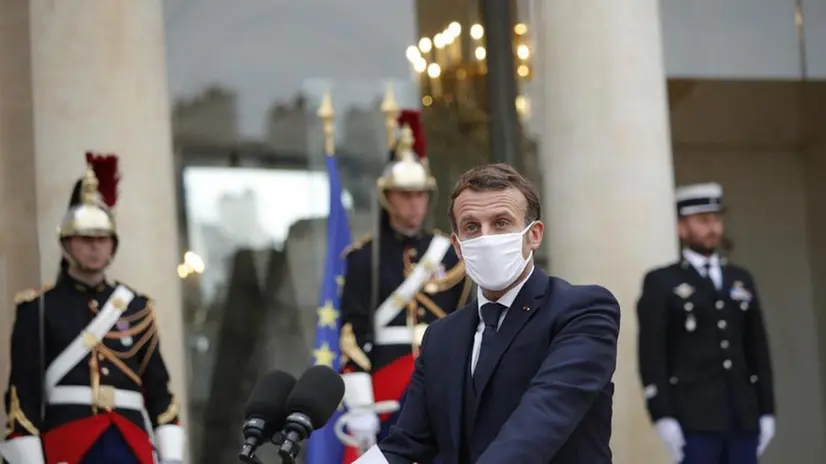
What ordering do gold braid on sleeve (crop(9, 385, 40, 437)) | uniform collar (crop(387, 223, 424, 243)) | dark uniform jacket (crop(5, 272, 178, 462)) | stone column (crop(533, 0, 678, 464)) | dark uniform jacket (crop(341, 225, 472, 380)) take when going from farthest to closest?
stone column (crop(533, 0, 678, 464)) < uniform collar (crop(387, 223, 424, 243)) < dark uniform jacket (crop(341, 225, 472, 380)) < dark uniform jacket (crop(5, 272, 178, 462)) < gold braid on sleeve (crop(9, 385, 40, 437))

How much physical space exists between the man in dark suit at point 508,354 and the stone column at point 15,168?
468cm

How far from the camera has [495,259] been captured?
3730mm

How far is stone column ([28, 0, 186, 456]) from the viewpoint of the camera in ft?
26.2

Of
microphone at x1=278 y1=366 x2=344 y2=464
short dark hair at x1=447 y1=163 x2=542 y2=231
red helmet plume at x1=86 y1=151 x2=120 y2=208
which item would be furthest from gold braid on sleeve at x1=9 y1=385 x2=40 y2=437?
short dark hair at x1=447 y1=163 x2=542 y2=231

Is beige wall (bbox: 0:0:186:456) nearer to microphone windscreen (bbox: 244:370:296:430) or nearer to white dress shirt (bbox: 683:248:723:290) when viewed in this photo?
white dress shirt (bbox: 683:248:723:290)

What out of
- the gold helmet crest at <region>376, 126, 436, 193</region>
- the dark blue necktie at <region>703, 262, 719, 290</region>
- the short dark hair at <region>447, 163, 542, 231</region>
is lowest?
the dark blue necktie at <region>703, 262, 719, 290</region>

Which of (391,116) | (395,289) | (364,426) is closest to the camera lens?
(364,426)

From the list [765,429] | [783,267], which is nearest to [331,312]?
[765,429]

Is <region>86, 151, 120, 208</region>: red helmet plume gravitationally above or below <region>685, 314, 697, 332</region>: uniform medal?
above

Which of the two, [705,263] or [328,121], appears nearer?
→ [705,263]

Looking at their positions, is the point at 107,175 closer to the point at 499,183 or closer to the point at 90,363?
the point at 90,363

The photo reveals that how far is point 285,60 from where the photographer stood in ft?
32.9

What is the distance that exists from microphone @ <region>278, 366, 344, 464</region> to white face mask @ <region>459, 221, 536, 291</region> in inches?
16.1

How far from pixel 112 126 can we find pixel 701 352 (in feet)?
10.3
